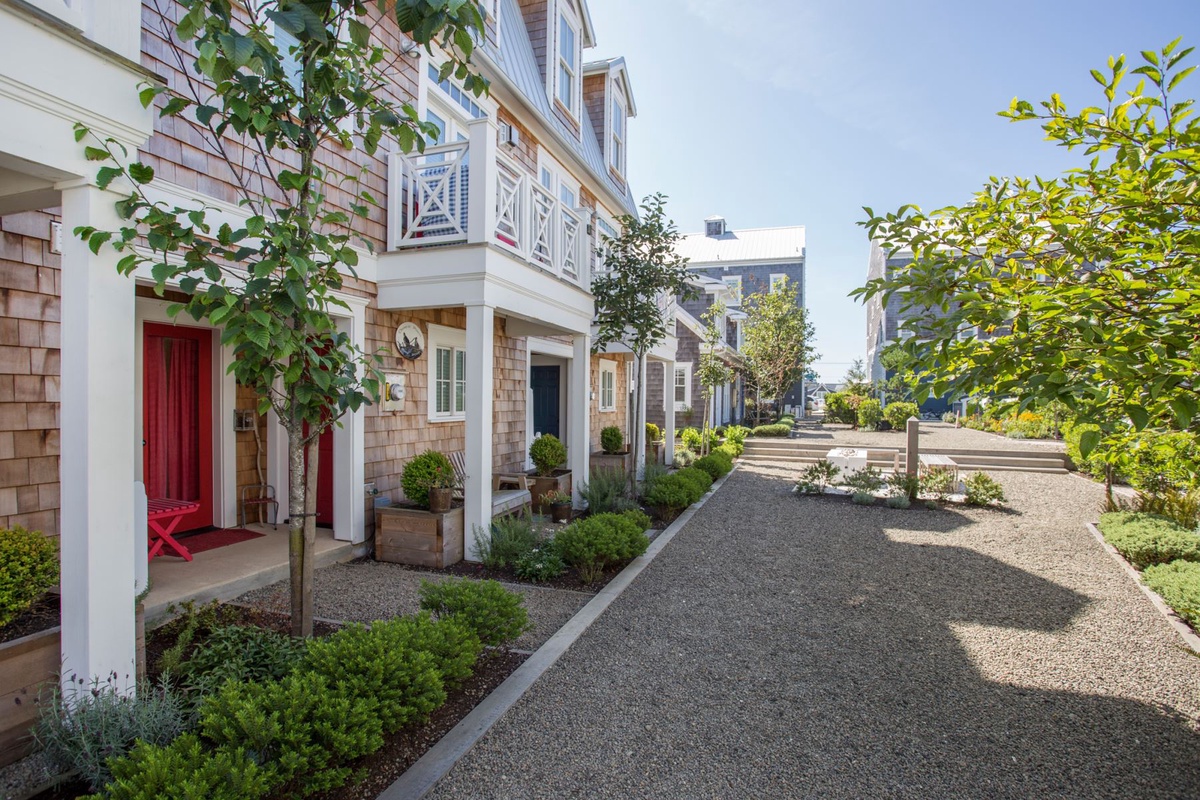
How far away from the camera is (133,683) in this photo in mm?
2809

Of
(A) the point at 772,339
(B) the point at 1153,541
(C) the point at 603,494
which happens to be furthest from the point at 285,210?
(A) the point at 772,339

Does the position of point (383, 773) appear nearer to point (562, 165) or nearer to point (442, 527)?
point (442, 527)

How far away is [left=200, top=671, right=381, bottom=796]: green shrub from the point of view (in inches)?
93.9

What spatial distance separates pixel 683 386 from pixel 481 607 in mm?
17635

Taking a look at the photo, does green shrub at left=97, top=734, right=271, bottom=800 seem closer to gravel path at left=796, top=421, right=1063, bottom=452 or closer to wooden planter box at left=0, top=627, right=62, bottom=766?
wooden planter box at left=0, top=627, right=62, bottom=766

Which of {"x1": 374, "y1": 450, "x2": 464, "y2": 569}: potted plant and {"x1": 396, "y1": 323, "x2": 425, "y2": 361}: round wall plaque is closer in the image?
{"x1": 374, "y1": 450, "x2": 464, "y2": 569}: potted plant

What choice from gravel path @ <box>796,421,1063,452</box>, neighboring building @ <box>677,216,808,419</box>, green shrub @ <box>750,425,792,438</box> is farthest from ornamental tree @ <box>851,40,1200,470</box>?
neighboring building @ <box>677,216,808,419</box>

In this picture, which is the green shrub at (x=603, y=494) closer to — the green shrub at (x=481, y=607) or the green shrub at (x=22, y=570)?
the green shrub at (x=481, y=607)

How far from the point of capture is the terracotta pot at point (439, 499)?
6.23m

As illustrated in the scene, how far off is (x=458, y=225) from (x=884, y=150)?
891cm

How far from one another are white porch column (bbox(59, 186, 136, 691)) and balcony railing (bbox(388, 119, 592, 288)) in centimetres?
374

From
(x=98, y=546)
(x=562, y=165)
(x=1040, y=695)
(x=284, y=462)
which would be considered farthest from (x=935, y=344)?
(x=562, y=165)

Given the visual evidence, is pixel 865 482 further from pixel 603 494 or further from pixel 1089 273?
pixel 1089 273

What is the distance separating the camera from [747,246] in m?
36.7
